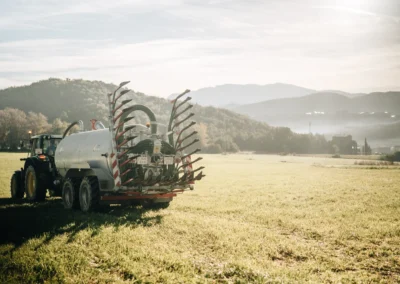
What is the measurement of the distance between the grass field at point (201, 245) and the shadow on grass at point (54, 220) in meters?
0.03

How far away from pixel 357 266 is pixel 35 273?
259 inches

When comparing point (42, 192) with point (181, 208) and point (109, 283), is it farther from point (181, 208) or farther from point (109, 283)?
point (109, 283)

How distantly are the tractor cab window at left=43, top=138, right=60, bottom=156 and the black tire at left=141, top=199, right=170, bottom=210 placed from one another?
6313 millimetres

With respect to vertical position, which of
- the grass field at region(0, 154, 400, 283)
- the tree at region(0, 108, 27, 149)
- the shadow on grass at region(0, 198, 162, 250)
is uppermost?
the tree at region(0, 108, 27, 149)

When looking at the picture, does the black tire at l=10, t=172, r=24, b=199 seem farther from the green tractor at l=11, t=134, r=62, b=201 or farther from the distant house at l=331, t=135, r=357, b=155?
the distant house at l=331, t=135, r=357, b=155

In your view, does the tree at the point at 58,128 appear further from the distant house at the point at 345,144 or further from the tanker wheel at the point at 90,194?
the distant house at the point at 345,144

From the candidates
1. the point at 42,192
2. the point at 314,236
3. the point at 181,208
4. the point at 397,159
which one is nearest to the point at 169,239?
the point at 314,236

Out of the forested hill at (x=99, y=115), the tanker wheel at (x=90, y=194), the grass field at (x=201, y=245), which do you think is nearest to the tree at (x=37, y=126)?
the forested hill at (x=99, y=115)

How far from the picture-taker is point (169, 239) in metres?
10.1

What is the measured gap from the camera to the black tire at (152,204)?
51.1 ft

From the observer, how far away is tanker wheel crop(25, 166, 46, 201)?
17.9 meters

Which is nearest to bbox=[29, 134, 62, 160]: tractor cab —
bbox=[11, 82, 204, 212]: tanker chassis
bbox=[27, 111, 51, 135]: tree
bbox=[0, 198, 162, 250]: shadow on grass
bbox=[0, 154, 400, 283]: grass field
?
bbox=[11, 82, 204, 212]: tanker chassis

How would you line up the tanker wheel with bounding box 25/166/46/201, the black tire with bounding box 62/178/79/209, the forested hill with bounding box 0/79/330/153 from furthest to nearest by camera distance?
1. the forested hill with bounding box 0/79/330/153
2. the tanker wheel with bounding box 25/166/46/201
3. the black tire with bounding box 62/178/79/209

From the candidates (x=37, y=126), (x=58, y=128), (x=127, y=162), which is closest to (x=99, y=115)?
(x=37, y=126)
